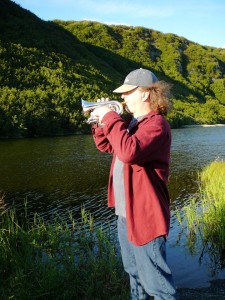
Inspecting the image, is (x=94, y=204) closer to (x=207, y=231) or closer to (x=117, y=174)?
(x=207, y=231)

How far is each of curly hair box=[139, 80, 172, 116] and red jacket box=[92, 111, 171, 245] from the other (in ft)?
0.37

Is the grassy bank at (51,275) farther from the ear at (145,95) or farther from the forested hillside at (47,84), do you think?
the forested hillside at (47,84)

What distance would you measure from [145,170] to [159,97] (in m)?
0.66

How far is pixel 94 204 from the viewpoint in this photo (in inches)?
534

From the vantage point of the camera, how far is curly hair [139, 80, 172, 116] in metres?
3.19

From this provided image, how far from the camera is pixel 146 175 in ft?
10.0

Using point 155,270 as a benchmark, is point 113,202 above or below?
above

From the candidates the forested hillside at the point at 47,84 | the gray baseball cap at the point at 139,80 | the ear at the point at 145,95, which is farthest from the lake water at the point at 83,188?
the forested hillside at the point at 47,84

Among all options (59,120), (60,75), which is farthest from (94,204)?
(60,75)

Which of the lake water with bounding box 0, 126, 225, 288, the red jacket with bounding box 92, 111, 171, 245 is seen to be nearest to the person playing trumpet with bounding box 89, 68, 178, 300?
the red jacket with bounding box 92, 111, 171, 245

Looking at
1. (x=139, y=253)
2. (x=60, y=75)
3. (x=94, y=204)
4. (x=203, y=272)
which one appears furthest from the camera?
(x=60, y=75)

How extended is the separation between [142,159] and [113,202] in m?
0.81

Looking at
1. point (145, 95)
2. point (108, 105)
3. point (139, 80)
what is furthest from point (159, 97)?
point (108, 105)

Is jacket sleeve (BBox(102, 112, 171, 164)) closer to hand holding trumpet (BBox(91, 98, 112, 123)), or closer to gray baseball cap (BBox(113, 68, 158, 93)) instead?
hand holding trumpet (BBox(91, 98, 112, 123))
